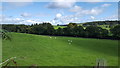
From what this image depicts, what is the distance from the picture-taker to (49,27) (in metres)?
20.7

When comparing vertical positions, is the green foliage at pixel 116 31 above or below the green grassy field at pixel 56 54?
above

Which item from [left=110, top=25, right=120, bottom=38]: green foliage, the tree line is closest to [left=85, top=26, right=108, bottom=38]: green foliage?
the tree line

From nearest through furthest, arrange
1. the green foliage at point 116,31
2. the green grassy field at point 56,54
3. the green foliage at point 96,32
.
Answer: the green grassy field at point 56,54 → the green foliage at point 116,31 → the green foliage at point 96,32

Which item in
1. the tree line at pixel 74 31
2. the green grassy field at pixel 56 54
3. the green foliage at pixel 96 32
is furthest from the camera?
the green foliage at pixel 96 32

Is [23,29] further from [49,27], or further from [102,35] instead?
[102,35]

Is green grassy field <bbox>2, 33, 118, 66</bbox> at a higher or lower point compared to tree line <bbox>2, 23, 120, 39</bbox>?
lower

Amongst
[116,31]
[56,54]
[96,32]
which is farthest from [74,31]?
[56,54]

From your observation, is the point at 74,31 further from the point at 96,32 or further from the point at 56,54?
the point at 56,54

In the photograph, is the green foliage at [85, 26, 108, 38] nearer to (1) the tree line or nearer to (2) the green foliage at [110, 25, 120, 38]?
(1) the tree line

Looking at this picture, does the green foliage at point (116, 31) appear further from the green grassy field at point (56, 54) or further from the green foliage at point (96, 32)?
the green grassy field at point (56, 54)

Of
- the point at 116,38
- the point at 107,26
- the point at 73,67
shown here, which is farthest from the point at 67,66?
the point at 107,26

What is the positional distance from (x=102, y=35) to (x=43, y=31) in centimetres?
836

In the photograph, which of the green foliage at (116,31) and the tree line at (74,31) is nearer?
the green foliage at (116,31)

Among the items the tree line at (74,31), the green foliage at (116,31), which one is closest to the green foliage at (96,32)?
the tree line at (74,31)
